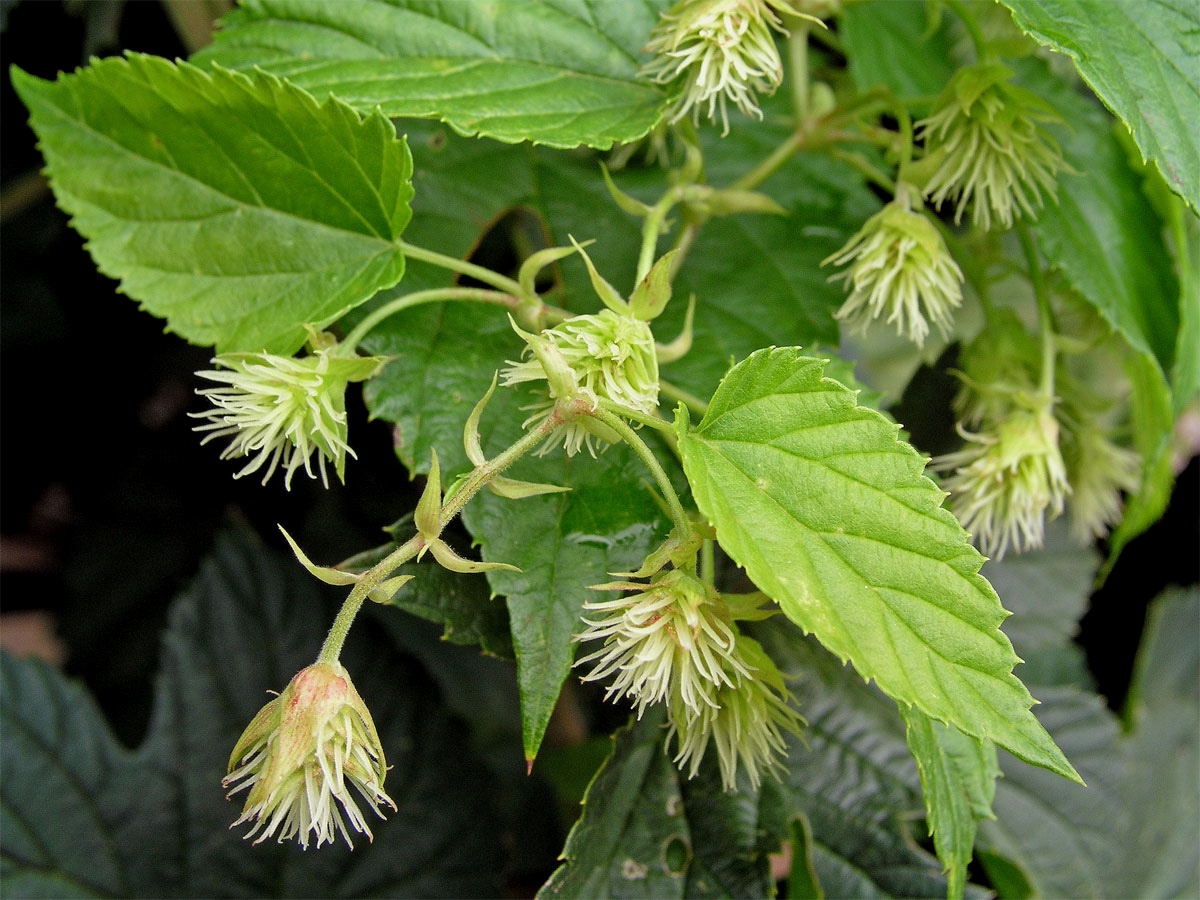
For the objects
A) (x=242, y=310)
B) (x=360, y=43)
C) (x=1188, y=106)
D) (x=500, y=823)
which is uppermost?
(x=1188, y=106)

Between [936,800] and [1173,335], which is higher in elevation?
[1173,335]

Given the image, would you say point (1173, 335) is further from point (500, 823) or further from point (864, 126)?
point (500, 823)

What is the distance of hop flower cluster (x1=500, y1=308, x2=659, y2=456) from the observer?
472 mm

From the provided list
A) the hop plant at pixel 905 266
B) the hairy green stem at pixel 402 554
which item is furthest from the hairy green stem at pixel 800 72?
the hairy green stem at pixel 402 554

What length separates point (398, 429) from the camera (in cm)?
57

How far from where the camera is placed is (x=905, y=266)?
58 cm

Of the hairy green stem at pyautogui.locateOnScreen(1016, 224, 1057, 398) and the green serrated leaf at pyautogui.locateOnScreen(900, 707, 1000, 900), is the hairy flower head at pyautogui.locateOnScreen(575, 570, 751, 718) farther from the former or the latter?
the hairy green stem at pyautogui.locateOnScreen(1016, 224, 1057, 398)

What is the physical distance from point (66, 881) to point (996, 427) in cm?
90

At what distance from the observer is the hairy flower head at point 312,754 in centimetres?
42

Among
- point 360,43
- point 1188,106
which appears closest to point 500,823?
point 360,43

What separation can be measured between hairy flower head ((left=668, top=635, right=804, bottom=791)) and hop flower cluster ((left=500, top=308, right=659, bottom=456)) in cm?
14

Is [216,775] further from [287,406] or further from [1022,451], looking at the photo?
[1022,451]

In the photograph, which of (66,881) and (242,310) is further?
(66,881)

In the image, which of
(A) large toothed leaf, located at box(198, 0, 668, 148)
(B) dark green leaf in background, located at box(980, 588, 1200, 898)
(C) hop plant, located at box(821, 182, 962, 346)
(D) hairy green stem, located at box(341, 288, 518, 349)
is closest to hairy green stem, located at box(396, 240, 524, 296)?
(D) hairy green stem, located at box(341, 288, 518, 349)
